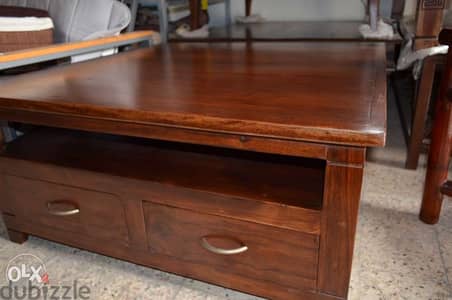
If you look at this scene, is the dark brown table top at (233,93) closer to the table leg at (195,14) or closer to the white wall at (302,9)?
the table leg at (195,14)

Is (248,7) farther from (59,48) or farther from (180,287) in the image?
(180,287)

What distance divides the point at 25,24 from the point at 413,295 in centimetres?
129

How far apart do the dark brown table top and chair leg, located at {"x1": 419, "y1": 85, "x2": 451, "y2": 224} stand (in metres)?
0.21

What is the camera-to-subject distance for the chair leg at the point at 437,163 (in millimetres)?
892

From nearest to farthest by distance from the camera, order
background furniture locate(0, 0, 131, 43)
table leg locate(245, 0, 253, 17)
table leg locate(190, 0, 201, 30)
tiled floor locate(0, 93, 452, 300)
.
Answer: tiled floor locate(0, 93, 452, 300) < background furniture locate(0, 0, 131, 43) < table leg locate(190, 0, 201, 30) < table leg locate(245, 0, 253, 17)

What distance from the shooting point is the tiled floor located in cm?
77

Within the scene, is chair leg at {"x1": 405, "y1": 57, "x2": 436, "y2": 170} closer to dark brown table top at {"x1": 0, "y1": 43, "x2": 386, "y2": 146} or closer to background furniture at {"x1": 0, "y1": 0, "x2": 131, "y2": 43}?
dark brown table top at {"x1": 0, "y1": 43, "x2": 386, "y2": 146}

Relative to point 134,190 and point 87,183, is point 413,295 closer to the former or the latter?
point 134,190

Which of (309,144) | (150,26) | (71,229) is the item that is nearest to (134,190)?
(71,229)

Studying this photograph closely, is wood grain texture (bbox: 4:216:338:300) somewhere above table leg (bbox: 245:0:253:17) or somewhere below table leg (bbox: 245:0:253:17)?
below

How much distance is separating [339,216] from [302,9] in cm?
203

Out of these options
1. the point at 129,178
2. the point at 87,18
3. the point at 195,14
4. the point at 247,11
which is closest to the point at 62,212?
the point at 129,178

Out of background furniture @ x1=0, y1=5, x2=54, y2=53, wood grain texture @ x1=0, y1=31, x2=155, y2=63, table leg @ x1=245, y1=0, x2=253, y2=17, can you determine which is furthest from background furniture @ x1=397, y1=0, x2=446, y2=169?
table leg @ x1=245, y1=0, x2=253, y2=17

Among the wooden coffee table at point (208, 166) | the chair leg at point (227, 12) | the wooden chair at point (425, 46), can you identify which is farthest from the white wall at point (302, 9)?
the wooden coffee table at point (208, 166)
